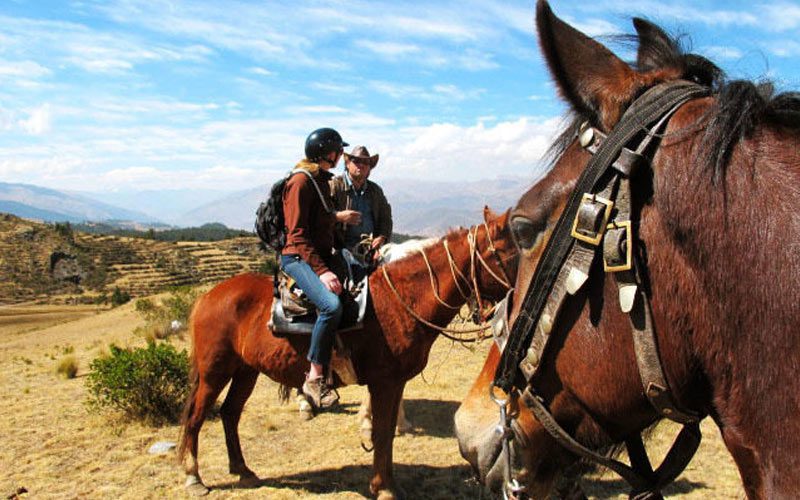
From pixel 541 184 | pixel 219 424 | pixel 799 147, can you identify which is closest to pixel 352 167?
pixel 219 424

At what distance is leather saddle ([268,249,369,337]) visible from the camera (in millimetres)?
4633

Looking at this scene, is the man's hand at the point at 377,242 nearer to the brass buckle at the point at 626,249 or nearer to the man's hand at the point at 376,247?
the man's hand at the point at 376,247

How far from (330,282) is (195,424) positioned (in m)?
2.26

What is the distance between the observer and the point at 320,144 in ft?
15.4

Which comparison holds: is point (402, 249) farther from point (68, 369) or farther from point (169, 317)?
point (169, 317)

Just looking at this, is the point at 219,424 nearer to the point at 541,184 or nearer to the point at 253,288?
the point at 253,288

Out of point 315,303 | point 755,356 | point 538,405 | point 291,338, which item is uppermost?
point 755,356

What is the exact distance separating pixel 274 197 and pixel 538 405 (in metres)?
3.74

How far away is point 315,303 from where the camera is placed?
4477 millimetres

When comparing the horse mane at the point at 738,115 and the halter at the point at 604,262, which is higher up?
the horse mane at the point at 738,115

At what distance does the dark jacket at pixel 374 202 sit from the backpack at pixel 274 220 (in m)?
1.45

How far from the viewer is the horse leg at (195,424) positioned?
5207mm

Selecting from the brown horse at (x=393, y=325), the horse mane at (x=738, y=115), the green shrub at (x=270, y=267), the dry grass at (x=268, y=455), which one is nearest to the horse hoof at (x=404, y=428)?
the dry grass at (x=268, y=455)

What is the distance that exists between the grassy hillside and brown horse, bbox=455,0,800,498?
159 feet
